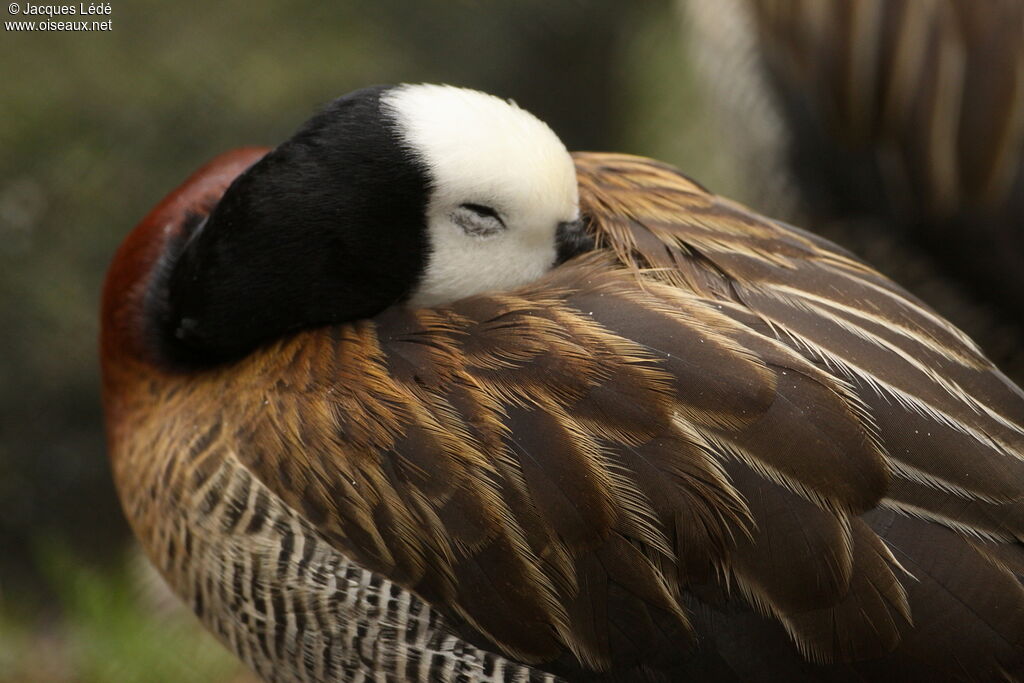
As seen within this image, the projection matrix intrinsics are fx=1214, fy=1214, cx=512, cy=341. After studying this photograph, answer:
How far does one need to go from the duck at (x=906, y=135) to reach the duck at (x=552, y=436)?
3.13 ft

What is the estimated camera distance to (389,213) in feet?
6.19

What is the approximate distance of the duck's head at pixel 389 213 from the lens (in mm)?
1850

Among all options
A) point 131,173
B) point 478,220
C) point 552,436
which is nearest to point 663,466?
point 552,436

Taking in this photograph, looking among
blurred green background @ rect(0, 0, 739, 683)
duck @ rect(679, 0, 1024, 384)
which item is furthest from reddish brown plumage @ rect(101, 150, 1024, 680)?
blurred green background @ rect(0, 0, 739, 683)

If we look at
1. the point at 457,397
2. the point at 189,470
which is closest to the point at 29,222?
the point at 189,470

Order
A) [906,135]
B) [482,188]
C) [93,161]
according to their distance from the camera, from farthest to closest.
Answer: [93,161]
[906,135]
[482,188]

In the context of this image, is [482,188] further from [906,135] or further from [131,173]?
[131,173]

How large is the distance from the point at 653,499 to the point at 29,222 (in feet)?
9.63

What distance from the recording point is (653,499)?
173 cm

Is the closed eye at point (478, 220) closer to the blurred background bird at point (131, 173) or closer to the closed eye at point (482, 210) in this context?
the closed eye at point (482, 210)

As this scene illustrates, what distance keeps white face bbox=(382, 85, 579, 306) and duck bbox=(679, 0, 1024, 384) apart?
50.5 inches

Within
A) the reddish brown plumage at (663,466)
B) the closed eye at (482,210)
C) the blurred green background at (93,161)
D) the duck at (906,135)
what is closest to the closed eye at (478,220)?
the closed eye at (482,210)

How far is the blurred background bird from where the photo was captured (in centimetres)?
307

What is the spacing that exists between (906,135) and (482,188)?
148 cm
